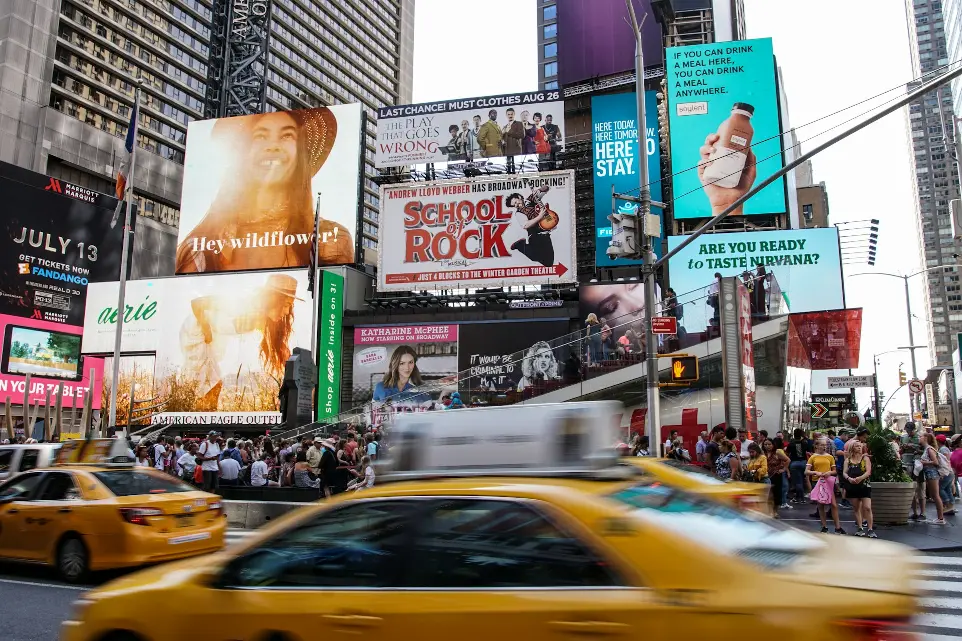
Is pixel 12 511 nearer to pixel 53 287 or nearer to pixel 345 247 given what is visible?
pixel 345 247

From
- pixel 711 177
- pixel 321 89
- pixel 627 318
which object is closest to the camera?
pixel 627 318

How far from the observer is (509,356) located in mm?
30859

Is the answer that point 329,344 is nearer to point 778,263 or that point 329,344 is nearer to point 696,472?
point 778,263

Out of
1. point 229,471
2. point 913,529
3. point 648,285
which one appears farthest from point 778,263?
point 229,471

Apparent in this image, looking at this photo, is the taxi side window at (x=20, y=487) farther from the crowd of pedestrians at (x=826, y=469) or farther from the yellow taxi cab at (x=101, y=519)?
the crowd of pedestrians at (x=826, y=469)

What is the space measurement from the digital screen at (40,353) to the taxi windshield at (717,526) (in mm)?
54211

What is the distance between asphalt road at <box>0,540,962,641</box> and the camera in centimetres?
680

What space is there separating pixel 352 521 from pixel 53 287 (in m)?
59.0

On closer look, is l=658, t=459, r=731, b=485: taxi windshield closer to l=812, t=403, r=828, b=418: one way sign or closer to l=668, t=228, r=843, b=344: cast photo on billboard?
l=812, t=403, r=828, b=418: one way sign

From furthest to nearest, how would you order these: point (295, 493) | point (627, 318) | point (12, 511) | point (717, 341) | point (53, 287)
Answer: point (53, 287)
point (627, 318)
point (717, 341)
point (295, 493)
point (12, 511)

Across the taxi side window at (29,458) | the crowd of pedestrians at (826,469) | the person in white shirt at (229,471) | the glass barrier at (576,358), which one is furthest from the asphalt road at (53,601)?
the glass barrier at (576,358)

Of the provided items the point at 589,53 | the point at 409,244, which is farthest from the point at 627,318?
the point at 589,53

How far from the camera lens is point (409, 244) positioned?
142 ft

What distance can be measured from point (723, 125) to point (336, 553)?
1692 inches
